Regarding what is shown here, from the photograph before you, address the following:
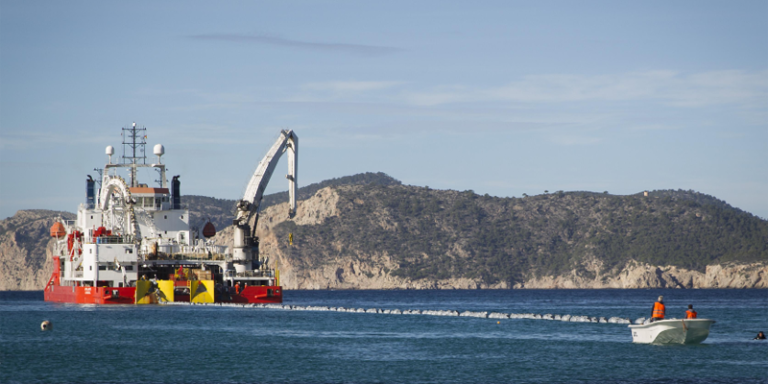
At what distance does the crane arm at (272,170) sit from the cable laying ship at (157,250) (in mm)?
114

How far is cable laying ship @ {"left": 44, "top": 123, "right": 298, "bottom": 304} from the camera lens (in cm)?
9112

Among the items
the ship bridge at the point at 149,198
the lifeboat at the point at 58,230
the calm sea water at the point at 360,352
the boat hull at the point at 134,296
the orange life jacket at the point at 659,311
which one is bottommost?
the calm sea water at the point at 360,352

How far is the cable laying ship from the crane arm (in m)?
0.11

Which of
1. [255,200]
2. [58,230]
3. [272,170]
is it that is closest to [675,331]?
[255,200]

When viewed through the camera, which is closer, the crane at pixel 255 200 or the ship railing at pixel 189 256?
the ship railing at pixel 189 256

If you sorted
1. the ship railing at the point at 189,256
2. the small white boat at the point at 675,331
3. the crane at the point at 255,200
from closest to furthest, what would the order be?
the small white boat at the point at 675,331, the ship railing at the point at 189,256, the crane at the point at 255,200

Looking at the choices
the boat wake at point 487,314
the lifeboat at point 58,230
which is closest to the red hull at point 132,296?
the boat wake at point 487,314

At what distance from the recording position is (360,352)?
51125mm

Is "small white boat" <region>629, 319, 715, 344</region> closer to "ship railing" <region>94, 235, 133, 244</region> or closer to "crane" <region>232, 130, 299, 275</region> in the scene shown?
"crane" <region>232, 130, 299, 275</region>

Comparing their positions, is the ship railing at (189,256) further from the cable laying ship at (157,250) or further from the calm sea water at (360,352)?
the calm sea water at (360,352)

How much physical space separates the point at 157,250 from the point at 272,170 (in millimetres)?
19488

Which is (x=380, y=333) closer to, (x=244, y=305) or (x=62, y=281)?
(x=244, y=305)

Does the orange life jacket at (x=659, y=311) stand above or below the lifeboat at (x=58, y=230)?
below

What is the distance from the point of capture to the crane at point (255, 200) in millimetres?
94188
